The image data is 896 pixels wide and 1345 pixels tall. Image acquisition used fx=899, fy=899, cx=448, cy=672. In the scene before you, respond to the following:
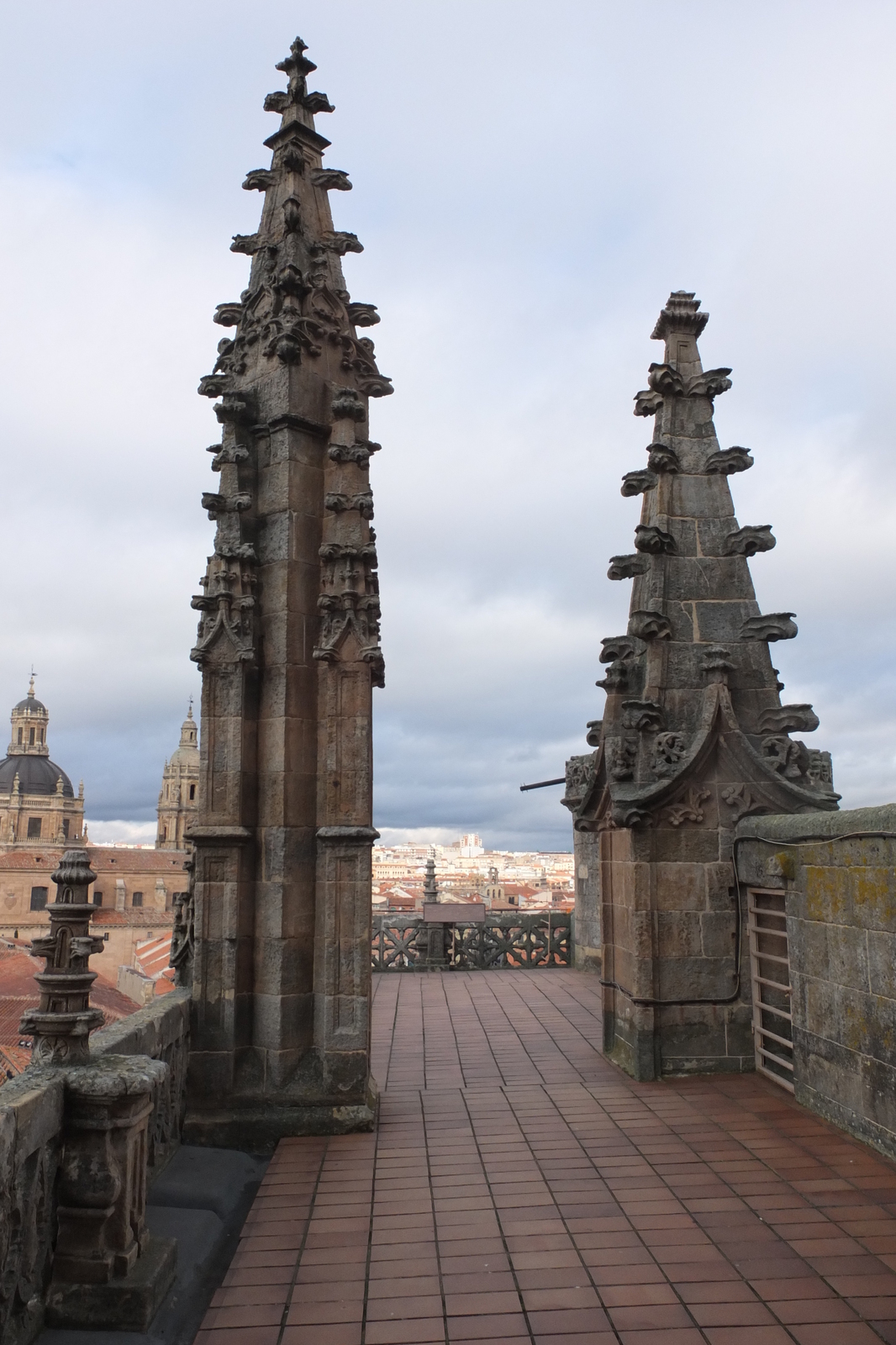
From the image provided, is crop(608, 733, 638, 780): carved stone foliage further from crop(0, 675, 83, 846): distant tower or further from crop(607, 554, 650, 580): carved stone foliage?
crop(0, 675, 83, 846): distant tower

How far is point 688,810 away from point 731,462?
3138mm

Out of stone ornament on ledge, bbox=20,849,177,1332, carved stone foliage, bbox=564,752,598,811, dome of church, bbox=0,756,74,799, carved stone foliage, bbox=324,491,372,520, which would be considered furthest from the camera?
dome of church, bbox=0,756,74,799

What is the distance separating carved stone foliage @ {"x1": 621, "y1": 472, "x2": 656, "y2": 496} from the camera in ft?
26.7

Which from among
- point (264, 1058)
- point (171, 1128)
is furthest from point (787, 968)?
point (171, 1128)

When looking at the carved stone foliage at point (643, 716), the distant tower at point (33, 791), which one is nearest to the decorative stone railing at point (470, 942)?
the carved stone foliage at point (643, 716)

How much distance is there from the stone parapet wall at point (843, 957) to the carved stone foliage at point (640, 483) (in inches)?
126

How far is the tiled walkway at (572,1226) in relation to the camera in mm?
3363

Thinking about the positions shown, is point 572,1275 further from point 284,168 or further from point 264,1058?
point 284,168

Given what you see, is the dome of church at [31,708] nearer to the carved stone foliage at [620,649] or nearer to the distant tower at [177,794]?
the distant tower at [177,794]

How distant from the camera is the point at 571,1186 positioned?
184 inches

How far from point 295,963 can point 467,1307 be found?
97.2 inches

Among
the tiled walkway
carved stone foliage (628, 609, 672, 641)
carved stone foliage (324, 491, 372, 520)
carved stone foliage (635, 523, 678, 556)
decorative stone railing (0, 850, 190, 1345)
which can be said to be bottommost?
the tiled walkway

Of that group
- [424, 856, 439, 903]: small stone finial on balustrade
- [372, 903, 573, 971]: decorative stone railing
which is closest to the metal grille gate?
[372, 903, 573, 971]: decorative stone railing

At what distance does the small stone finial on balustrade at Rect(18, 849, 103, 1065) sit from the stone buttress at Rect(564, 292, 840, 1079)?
4578 millimetres
